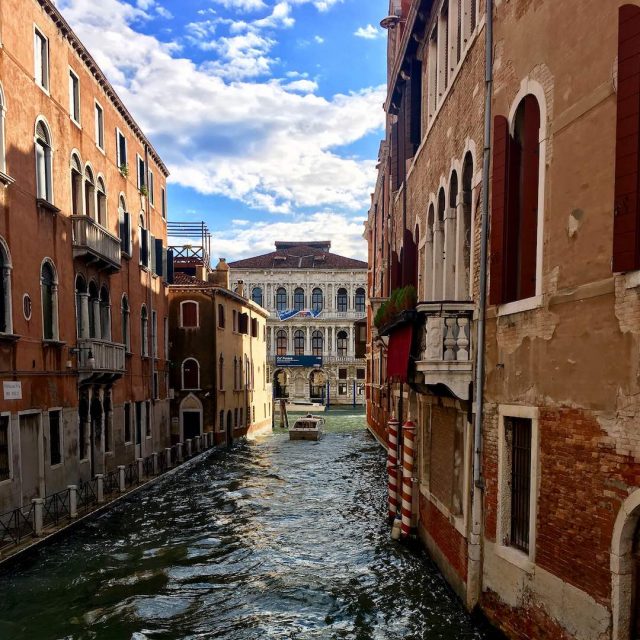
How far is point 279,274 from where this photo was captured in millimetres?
54750

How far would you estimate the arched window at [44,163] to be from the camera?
12289 millimetres

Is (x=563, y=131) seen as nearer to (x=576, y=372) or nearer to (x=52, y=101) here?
(x=576, y=372)

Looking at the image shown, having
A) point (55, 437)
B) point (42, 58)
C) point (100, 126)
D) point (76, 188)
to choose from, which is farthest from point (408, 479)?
point (100, 126)

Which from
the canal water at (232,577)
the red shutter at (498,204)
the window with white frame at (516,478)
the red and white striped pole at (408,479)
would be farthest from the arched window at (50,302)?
the window with white frame at (516,478)

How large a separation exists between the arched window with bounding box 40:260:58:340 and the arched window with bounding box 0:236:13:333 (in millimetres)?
1668

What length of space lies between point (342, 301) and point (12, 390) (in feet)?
147

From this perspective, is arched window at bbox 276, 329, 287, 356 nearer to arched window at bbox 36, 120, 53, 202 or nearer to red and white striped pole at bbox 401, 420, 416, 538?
arched window at bbox 36, 120, 53, 202

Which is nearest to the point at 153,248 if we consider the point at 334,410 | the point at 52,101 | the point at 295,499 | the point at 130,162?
the point at 130,162

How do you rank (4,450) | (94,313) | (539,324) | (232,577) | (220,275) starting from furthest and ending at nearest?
(220,275) → (94,313) → (4,450) → (232,577) → (539,324)

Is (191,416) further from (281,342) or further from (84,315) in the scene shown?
(281,342)

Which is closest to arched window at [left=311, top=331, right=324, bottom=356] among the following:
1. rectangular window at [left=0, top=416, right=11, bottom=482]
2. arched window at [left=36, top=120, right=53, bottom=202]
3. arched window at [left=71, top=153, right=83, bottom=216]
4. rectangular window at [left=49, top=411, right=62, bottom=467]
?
arched window at [left=71, top=153, right=83, bottom=216]

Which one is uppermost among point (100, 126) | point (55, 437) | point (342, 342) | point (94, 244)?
point (100, 126)

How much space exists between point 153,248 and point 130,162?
3.44 m

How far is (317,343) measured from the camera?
2192 inches
